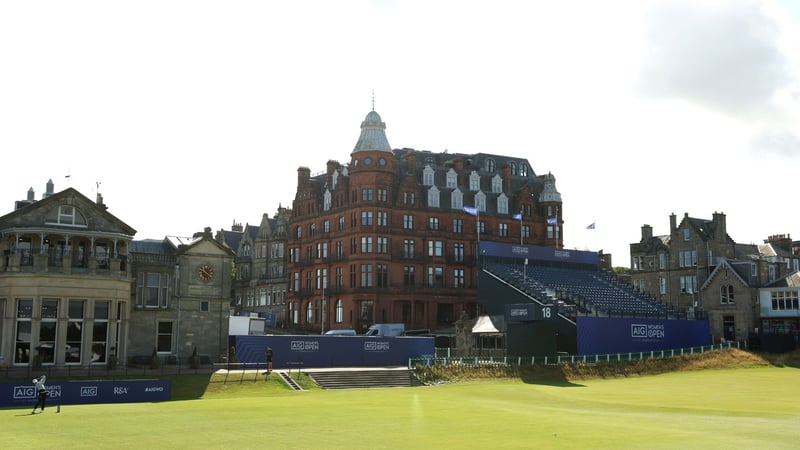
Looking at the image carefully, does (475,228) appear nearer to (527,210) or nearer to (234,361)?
(527,210)

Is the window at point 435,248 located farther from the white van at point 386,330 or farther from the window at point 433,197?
the white van at point 386,330

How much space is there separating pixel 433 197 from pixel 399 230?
23.5 ft

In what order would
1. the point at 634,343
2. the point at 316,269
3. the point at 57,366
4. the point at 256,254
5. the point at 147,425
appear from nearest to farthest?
1. the point at 147,425
2. the point at 57,366
3. the point at 634,343
4. the point at 316,269
5. the point at 256,254

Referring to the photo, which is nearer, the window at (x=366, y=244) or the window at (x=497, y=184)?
the window at (x=366, y=244)

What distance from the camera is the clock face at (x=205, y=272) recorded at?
60.9 metres

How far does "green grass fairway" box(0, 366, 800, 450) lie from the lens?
2880 centimetres

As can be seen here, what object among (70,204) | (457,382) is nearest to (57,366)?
(70,204)

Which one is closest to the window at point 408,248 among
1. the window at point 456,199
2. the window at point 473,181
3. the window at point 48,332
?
the window at point 456,199

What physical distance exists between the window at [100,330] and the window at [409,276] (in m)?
46.8

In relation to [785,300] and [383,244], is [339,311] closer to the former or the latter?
[383,244]

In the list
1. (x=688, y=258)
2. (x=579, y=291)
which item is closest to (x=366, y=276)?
(x=579, y=291)

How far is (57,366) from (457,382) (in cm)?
2820

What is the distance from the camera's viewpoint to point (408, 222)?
98.8 metres

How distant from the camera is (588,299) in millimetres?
84125
